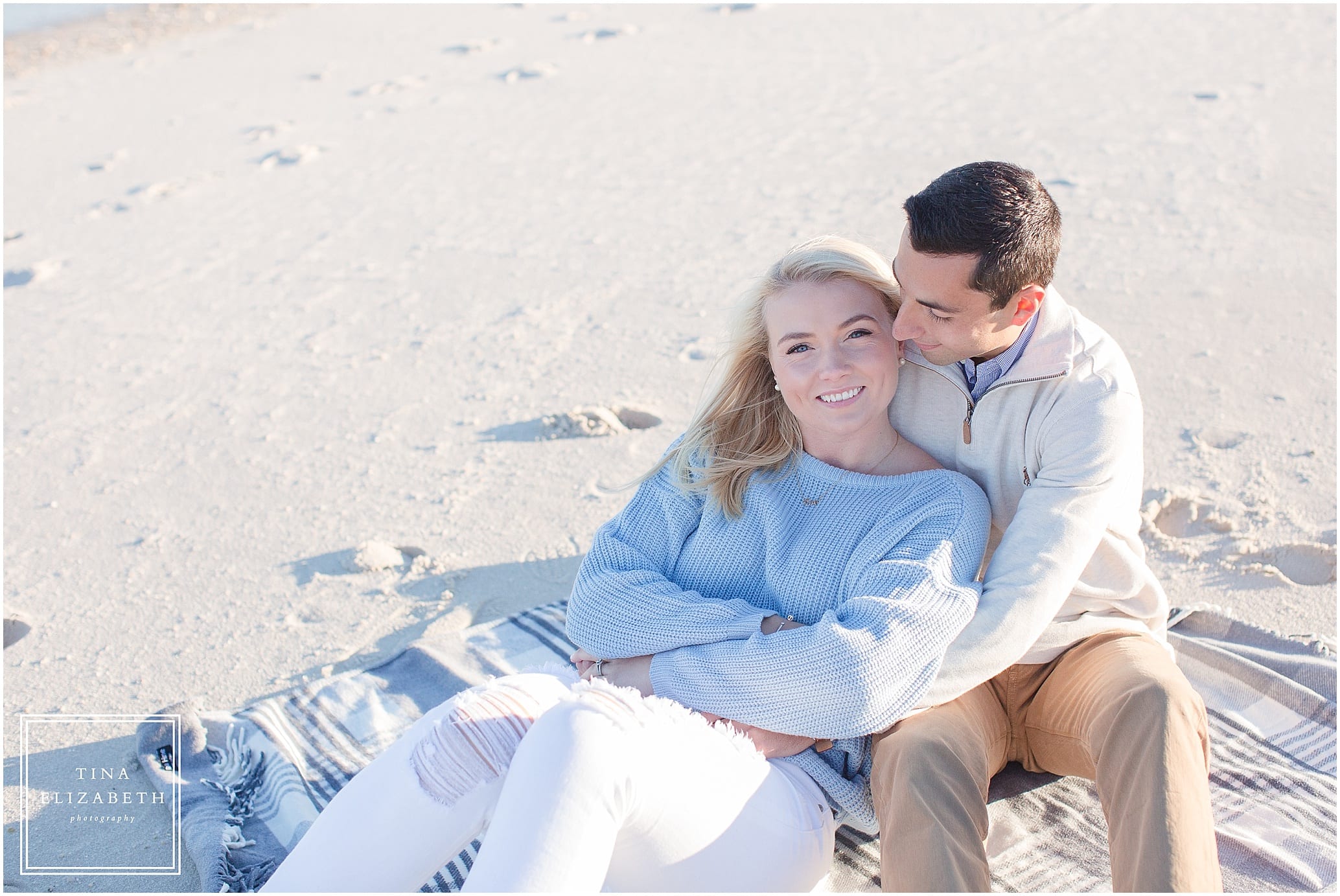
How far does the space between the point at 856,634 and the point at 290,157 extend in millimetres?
7702

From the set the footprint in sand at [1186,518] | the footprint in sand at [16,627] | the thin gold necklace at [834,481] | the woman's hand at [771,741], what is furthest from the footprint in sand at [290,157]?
the woman's hand at [771,741]

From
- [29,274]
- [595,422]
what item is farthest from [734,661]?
[29,274]

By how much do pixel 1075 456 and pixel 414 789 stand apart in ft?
5.07

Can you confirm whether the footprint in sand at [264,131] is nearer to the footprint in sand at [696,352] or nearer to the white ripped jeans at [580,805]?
the footprint in sand at [696,352]

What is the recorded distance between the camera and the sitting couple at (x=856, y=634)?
7.07 ft

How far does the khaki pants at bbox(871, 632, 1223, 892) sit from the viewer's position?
2098 mm

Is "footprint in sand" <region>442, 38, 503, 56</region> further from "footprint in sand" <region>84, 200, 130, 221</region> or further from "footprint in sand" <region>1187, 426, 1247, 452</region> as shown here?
Answer: "footprint in sand" <region>1187, 426, 1247, 452</region>

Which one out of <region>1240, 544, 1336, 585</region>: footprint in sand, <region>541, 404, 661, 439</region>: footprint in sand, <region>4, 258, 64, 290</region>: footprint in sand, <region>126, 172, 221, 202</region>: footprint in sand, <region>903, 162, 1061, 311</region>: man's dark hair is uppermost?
<region>903, 162, 1061, 311</region>: man's dark hair

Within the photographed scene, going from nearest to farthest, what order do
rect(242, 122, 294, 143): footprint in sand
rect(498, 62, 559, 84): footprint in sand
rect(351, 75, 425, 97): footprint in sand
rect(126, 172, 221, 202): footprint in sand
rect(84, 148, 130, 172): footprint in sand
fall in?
rect(126, 172, 221, 202): footprint in sand, rect(84, 148, 130, 172): footprint in sand, rect(242, 122, 294, 143): footprint in sand, rect(351, 75, 425, 97): footprint in sand, rect(498, 62, 559, 84): footprint in sand

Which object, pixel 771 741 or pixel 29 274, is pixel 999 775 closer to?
pixel 771 741

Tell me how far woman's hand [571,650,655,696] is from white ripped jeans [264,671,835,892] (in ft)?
0.90

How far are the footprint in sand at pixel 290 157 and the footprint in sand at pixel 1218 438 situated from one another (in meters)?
6.83

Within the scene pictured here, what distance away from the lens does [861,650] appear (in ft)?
7.70

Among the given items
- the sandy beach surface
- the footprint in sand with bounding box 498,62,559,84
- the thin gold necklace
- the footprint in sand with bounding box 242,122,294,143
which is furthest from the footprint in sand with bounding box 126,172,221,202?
the thin gold necklace
